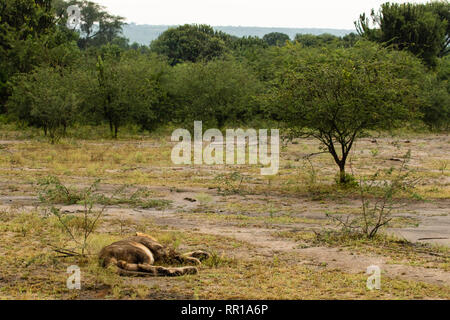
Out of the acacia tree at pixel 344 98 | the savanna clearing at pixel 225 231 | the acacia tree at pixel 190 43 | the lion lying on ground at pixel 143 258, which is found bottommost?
the savanna clearing at pixel 225 231

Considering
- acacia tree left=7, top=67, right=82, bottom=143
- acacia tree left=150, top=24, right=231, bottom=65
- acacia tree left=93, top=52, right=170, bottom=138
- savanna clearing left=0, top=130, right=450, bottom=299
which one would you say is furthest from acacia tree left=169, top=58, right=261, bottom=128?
acacia tree left=150, top=24, right=231, bottom=65

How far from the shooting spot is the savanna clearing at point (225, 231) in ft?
21.6

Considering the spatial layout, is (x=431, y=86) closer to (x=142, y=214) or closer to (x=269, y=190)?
(x=269, y=190)

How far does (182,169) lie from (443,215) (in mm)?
9639

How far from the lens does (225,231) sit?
33.2ft

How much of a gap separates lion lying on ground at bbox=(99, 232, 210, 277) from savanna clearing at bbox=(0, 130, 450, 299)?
12 cm

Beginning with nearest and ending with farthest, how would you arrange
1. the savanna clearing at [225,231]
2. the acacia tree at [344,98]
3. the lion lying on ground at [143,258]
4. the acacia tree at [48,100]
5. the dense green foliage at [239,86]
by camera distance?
the savanna clearing at [225,231]
the lion lying on ground at [143,258]
the acacia tree at [344,98]
the dense green foliage at [239,86]
the acacia tree at [48,100]

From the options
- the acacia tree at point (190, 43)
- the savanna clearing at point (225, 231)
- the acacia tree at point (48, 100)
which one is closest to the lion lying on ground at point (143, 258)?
the savanna clearing at point (225, 231)

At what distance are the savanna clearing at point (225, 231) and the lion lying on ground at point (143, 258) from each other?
125mm

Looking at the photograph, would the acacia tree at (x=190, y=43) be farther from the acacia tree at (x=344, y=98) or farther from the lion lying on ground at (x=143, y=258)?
the lion lying on ground at (x=143, y=258)

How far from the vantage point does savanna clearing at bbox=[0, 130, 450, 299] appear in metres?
6.58

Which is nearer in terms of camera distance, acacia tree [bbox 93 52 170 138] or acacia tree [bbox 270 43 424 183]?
acacia tree [bbox 270 43 424 183]

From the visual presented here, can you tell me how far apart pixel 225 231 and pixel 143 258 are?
3.25m

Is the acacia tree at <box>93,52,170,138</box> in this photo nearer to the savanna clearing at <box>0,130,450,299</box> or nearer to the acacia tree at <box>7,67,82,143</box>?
the acacia tree at <box>7,67,82,143</box>
